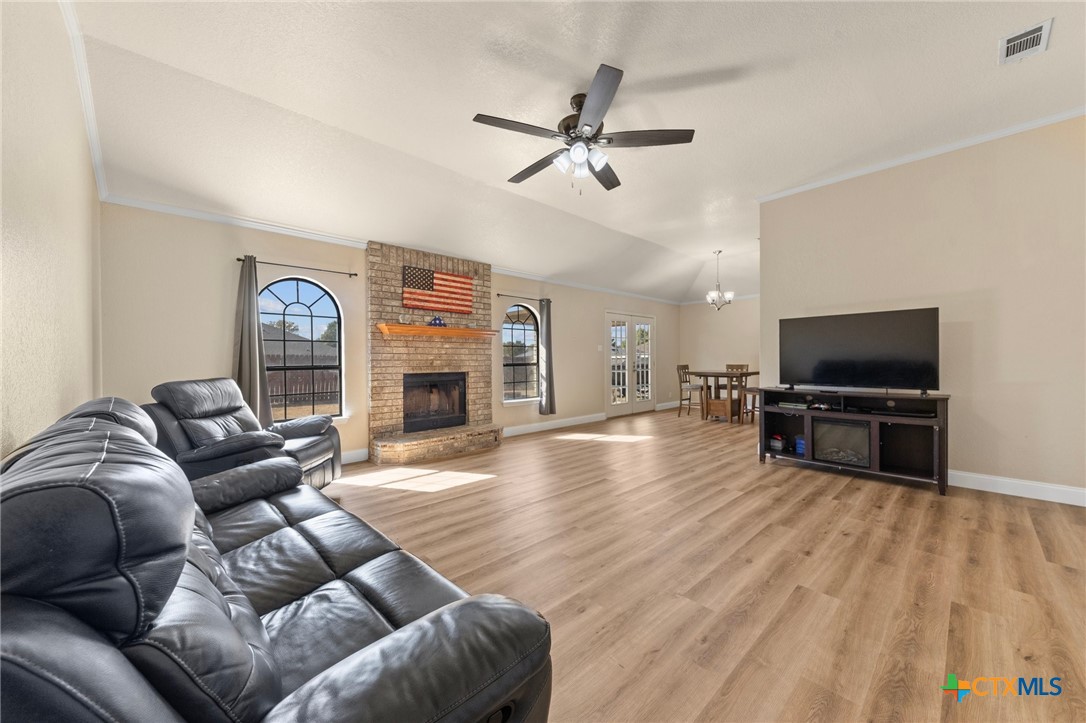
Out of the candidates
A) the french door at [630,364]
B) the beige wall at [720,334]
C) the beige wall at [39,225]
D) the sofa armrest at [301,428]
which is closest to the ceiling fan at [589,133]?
the beige wall at [39,225]

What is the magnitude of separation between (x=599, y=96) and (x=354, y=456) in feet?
14.3

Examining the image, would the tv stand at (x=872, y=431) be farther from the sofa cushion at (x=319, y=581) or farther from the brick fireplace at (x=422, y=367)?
the sofa cushion at (x=319, y=581)

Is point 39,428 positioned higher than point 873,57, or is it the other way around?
point 873,57

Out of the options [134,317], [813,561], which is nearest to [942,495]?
[813,561]

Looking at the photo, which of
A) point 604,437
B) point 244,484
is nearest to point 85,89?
point 244,484

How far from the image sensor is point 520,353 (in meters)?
6.80

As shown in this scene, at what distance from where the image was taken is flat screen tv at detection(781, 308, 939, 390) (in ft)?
11.6

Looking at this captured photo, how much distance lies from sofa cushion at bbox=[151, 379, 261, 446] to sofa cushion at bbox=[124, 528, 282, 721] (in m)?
2.50

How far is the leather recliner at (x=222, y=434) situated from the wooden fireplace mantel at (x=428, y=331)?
162cm

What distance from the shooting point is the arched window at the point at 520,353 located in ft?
21.6

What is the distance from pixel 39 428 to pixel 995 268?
20.0ft

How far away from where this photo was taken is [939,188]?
3.71 m

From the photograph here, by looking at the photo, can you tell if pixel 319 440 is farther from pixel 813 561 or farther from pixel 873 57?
pixel 873 57

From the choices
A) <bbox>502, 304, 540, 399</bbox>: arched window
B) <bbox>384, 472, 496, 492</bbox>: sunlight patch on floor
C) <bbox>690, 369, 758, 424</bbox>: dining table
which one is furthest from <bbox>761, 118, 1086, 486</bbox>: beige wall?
<bbox>502, 304, 540, 399</bbox>: arched window
